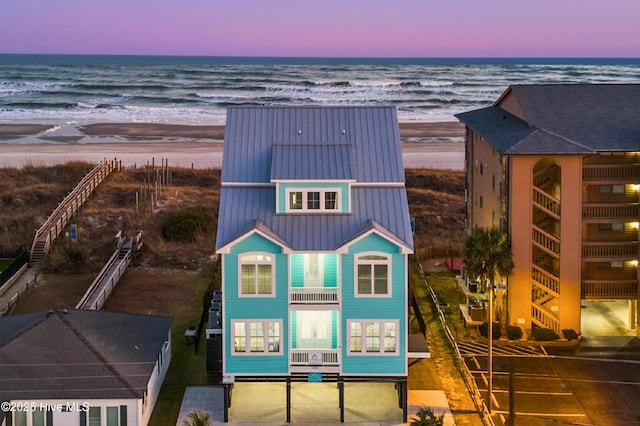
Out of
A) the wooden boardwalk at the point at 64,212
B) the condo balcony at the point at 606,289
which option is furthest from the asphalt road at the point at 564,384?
the wooden boardwalk at the point at 64,212

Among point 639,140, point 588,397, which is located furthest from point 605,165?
point 588,397

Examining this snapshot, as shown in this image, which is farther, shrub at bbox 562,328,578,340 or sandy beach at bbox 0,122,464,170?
sandy beach at bbox 0,122,464,170

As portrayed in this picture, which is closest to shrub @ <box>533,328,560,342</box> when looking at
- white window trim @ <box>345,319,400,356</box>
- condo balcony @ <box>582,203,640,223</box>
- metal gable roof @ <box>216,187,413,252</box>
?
condo balcony @ <box>582,203,640,223</box>

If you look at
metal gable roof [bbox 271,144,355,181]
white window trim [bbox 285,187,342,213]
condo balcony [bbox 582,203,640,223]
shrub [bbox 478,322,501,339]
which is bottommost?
shrub [bbox 478,322,501,339]

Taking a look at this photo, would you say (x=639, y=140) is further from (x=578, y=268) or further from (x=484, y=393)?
(x=484, y=393)

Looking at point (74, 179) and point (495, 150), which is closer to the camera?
point (495, 150)

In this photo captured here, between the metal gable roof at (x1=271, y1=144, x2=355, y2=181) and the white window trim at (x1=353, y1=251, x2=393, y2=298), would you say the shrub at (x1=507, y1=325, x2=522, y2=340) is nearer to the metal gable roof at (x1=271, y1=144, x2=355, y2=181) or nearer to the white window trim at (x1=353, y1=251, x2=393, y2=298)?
the white window trim at (x1=353, y1=251, x2=393, y2=298)
